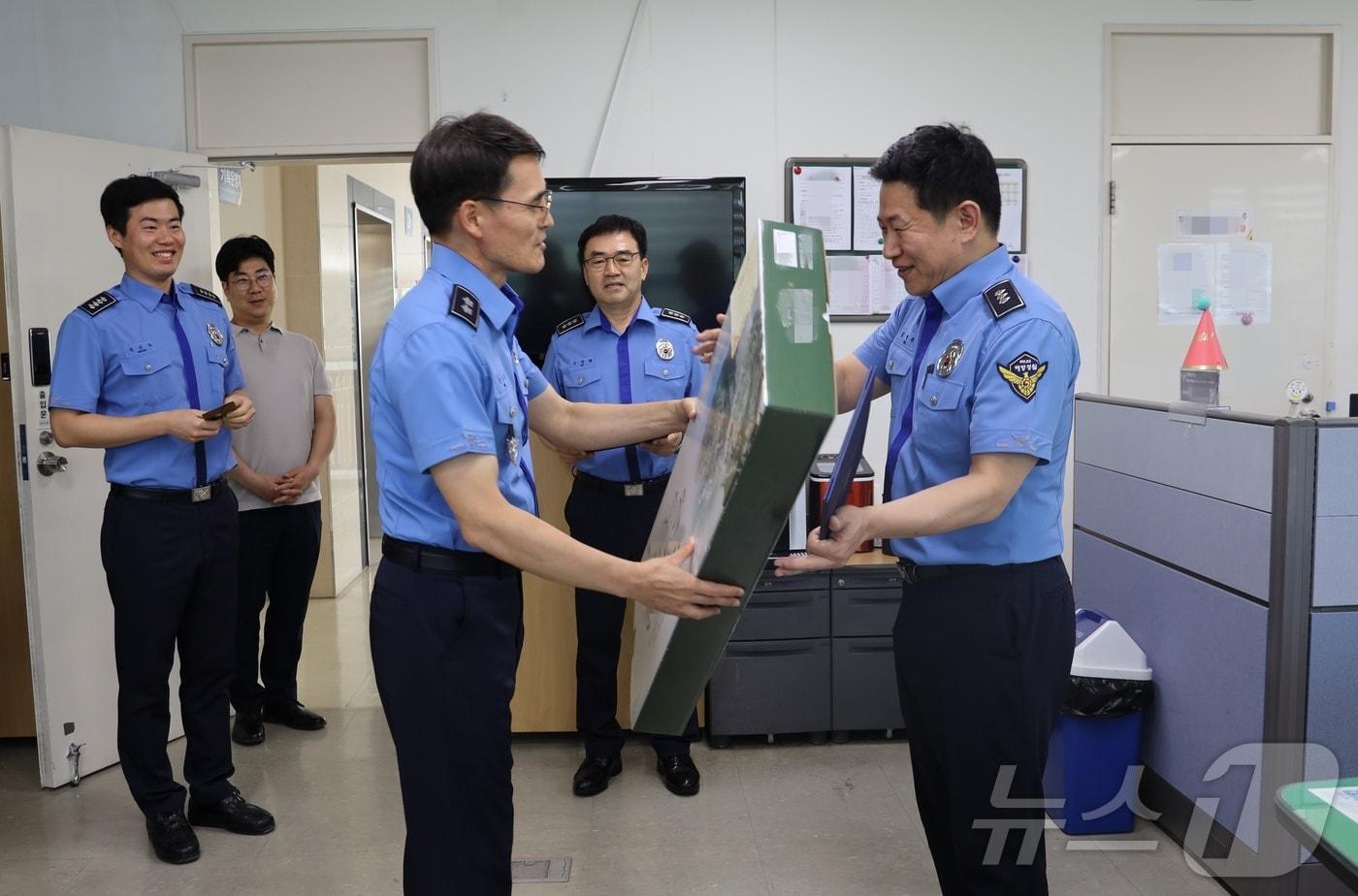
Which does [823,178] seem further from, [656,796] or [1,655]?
[1,655]

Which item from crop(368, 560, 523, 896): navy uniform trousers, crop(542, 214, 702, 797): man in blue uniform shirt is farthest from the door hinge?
crop(368, 560, 523, 896): navy uniform trousers

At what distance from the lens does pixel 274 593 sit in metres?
4.03

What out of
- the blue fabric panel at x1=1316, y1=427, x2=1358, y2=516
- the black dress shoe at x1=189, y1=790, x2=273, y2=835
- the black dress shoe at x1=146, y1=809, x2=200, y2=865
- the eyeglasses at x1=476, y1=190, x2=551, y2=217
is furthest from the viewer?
the black dress shoe at x1=189, y1=790, x2=273, y2=835

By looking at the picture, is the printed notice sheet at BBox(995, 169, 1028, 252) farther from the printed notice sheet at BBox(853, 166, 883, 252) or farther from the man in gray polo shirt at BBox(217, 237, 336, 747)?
the man in gray polo shirt at BBox(217, 237, 336, 747)

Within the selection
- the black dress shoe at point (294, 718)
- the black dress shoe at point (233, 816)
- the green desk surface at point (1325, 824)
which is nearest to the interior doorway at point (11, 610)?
the black dress shoe at point (294, 718)

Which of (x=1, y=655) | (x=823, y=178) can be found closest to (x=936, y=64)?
(x=823, y=178)

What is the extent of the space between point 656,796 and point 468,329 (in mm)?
2115

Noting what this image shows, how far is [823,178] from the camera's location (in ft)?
13.6

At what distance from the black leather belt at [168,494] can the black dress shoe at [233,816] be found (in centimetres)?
87

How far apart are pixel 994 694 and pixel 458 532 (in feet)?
3.05

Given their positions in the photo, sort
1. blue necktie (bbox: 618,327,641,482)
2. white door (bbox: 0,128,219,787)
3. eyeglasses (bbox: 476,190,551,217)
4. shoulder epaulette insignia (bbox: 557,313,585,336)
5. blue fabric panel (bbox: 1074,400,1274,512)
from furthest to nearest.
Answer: shoulder epaulette insignia (bbox: 557,313,585,336) → blue necktie (bbox: 618,327,641,482) → white door (bbox: 0,128,219,787) → blue fabric panel (bbox: 1074,400,1274,512) → eyeglasses (bbox: 476,190,551,217)

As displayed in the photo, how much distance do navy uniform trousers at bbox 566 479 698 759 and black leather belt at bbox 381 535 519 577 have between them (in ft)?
5.31

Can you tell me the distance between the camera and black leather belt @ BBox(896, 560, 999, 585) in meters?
1.93

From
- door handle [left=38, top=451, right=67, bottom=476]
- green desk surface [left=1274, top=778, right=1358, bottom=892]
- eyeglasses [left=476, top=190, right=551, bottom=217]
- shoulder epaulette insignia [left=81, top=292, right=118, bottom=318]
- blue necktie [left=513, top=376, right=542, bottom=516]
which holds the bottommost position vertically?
green desk surface [left=1274, top=778, right=1358, bottom=892]
